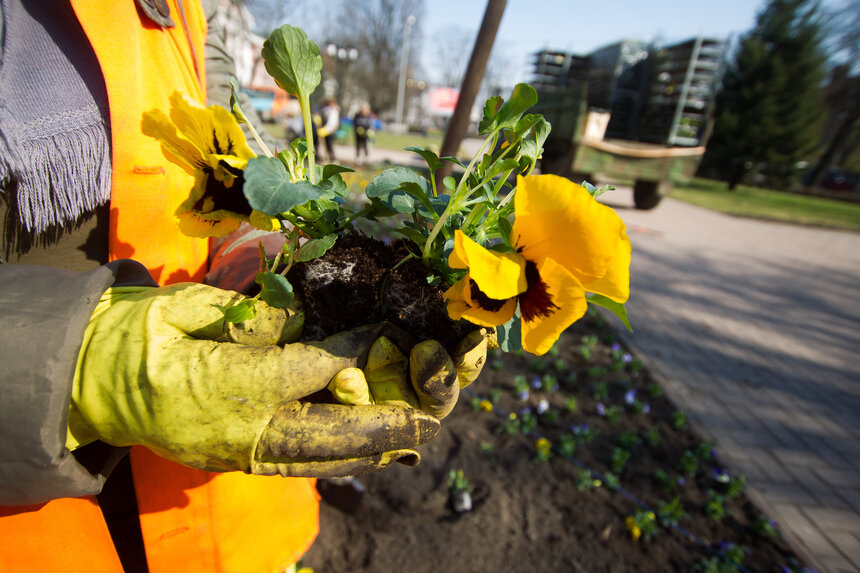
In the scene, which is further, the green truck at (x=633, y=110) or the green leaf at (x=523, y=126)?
the green truck at (x=633, y=110)

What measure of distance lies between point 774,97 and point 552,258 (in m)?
24.5

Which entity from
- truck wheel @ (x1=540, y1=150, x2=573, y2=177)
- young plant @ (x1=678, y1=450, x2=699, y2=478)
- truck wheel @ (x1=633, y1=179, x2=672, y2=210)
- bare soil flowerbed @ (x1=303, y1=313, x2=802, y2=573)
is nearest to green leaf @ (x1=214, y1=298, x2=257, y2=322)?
bare soil flowerbed @ (x1=303, y1=313, x2=802, y2=573)

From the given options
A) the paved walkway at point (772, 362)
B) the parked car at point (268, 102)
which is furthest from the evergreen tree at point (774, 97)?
the parked car at point (268, 102)

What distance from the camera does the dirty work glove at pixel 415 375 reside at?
0.78m

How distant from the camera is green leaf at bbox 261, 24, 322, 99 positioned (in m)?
0.71

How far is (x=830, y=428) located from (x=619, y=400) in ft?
5.10

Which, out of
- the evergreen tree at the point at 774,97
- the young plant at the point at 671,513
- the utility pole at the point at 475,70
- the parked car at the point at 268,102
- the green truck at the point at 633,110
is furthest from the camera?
the parked car at the point at 268,102

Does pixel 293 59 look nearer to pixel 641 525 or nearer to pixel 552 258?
pixel 552 258

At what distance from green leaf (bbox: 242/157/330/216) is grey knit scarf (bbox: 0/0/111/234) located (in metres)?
0.55

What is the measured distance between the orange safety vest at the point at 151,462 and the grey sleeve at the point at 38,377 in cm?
20

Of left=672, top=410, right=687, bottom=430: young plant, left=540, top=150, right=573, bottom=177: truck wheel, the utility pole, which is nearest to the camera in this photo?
the utility pole

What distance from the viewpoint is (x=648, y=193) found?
9.89 m

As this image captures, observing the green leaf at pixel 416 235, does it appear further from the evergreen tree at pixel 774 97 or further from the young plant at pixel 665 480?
the evergreen tree at pixel 774 97

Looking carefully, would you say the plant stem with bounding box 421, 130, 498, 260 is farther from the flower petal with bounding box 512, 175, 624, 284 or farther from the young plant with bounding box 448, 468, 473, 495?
the young plant with bounding box 448, 468, 473, 495
